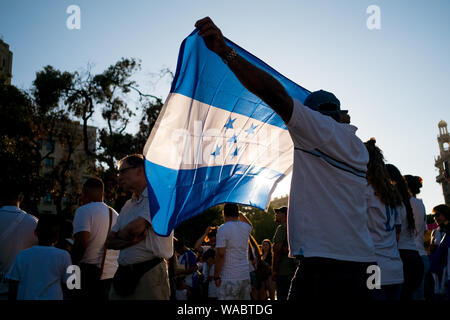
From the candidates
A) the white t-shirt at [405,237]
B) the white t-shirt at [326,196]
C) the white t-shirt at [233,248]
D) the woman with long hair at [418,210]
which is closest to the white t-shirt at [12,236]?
the white t-shirt at [233,248]

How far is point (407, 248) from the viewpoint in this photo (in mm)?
4512

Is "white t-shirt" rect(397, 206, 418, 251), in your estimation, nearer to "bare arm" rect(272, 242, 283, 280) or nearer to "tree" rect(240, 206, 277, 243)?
"bare arm" rect(272, 242, 283, 280)

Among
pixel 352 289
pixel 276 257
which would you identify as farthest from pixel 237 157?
pixel 276 257

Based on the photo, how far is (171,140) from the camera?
3301 millimetres

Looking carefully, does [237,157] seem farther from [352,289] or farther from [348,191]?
[352,289]

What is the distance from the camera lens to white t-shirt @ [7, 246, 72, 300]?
4.06 m

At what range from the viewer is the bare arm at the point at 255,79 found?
2146 millimetres

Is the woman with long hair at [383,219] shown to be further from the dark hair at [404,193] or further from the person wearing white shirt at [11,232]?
the person wearing white shirt at [11,232]

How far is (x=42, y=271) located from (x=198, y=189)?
1949 millimetres

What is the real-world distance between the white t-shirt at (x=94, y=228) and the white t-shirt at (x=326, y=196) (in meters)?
3.13

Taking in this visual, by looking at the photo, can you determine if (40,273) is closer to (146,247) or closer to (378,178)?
(146,247)

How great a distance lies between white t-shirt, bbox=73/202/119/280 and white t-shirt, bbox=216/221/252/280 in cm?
200

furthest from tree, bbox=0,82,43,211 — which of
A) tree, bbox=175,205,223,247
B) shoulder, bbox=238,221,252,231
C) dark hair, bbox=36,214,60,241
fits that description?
dark hair, bbox=36,214,60,241
